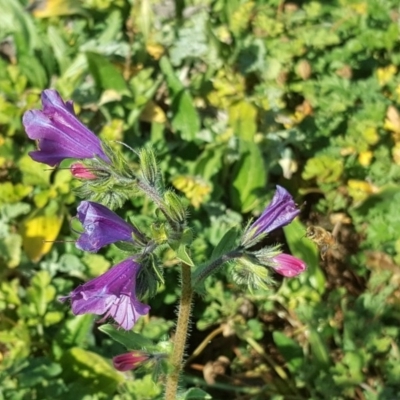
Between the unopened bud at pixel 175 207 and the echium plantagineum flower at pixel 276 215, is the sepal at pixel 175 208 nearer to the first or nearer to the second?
the unopened bud at pixel 175 207

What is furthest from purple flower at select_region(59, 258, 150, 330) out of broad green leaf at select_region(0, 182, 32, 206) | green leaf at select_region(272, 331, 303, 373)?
broad green leaf at select_region(0, 182, 32, 206)

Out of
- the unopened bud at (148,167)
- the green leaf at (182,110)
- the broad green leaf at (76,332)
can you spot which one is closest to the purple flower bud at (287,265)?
the unopened bud at (148,167)

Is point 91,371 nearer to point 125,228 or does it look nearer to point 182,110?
point 125,228

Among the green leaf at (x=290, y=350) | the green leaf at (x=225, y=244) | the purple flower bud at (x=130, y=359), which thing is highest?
the green leaf at (x=225, y=244)

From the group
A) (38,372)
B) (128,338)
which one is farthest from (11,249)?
(128,338)

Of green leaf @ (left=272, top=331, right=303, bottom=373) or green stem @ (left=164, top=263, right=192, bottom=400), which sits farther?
green leaf @ (left=272, top=331, right=303, bottom=373)

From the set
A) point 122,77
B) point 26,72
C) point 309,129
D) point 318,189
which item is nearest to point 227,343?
point 318,189

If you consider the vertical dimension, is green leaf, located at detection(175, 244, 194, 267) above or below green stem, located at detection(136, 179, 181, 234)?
below

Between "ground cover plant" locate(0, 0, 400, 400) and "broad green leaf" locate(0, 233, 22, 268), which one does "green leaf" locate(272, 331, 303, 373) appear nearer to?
"ground cover plant" locate(0, 0, 400, 400)
